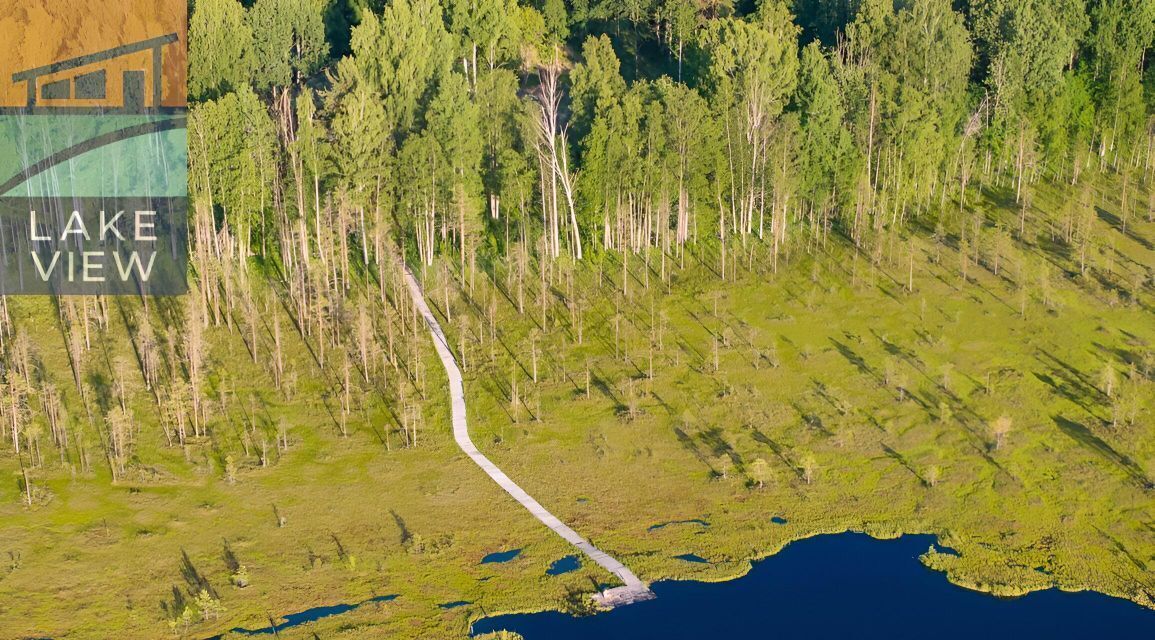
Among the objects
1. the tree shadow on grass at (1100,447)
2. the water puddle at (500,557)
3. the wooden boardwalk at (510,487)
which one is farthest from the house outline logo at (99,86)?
the tree shadow on grass at (1100,447)

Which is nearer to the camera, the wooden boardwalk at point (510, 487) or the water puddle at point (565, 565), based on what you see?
the wooden boardwalk at point (510, 487)

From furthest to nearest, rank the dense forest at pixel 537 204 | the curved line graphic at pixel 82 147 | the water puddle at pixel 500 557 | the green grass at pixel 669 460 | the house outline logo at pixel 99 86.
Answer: the house outline logo at pixel 99 86
the curved line graphic at pixel 82 147
the dense forest at pixel 537 204
the water puddle at pixel 500 557
the green grass at pixel 669 460

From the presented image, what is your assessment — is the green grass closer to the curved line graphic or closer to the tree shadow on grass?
the tree shadow on grass

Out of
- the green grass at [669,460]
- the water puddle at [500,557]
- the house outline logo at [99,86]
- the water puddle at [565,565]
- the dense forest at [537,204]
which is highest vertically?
the house outline logo at [99,86]

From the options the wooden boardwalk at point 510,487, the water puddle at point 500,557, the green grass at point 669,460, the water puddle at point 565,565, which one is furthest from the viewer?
the water puddle at point 500,557

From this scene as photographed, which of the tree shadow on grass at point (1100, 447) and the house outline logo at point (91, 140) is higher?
the house outline logo at point (91, 140)

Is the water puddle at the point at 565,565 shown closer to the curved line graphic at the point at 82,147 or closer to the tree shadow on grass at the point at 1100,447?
the tree shadow on grass at the point at 1100,447
